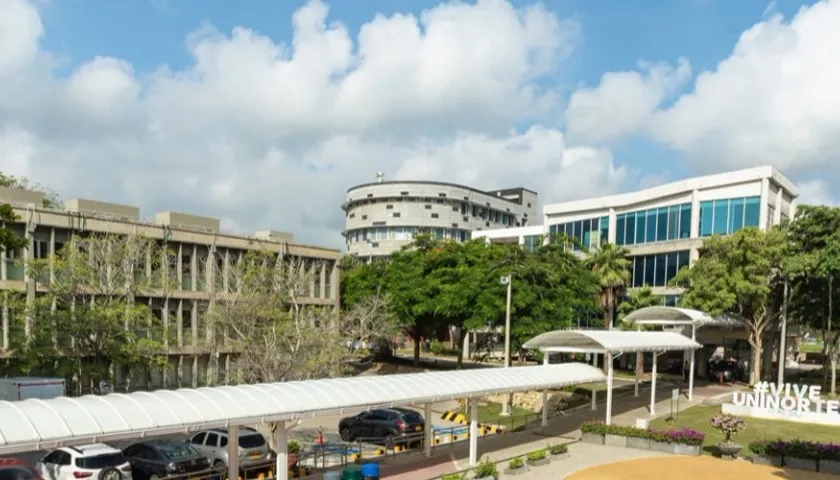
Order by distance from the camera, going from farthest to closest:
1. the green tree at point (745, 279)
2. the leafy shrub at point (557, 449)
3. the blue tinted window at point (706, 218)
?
the blue tinted window at point (706, 218), the green tree at point (745, 279), the leafy shrub at point (557, 449)

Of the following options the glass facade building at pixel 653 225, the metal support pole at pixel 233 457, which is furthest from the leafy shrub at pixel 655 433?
the glass facade building at pixel 653 225

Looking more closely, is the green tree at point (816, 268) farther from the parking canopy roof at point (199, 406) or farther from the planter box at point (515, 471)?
the planter box at point (515, 471)

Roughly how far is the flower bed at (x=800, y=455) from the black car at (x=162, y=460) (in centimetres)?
2075

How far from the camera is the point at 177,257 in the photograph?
43125 mm

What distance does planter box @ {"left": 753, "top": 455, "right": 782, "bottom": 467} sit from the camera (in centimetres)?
2397

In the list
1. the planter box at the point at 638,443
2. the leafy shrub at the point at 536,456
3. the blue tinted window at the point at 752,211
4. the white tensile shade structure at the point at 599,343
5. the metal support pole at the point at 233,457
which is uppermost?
the blue tinted window at the point at 752,211

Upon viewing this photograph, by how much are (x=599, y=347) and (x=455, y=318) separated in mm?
21712

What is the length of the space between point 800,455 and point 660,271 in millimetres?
32021

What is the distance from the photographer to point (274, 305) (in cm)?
3309

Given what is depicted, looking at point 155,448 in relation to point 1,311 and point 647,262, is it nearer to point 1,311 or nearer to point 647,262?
point 1,311

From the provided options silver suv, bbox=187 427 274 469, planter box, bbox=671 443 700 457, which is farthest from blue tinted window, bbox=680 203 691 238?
silver suv, bbox=187 427 274 469

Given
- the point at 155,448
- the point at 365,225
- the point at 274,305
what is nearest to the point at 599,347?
the point at 274,305

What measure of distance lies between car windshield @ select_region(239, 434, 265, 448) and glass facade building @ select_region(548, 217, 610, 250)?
42647mm

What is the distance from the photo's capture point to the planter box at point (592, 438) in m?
Answer: 27.3
